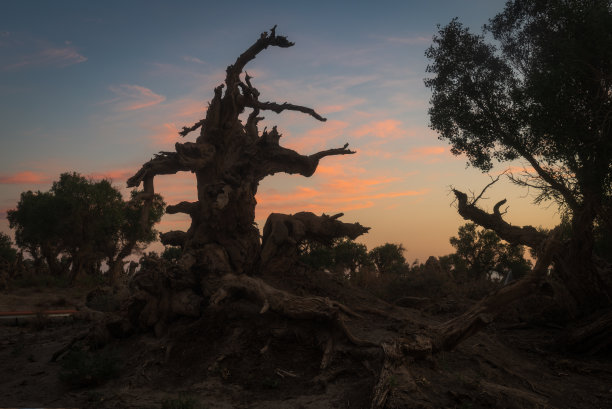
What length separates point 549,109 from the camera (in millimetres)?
14062

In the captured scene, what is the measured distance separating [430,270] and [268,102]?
461 inches

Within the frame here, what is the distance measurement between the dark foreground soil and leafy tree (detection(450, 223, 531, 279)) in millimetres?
29421

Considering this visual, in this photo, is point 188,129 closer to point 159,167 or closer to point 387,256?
point 159,167

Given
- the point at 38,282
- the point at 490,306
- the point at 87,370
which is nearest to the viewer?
the point at 87,370

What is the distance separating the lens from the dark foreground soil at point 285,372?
8875 mm

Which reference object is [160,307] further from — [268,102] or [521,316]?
[521,316]

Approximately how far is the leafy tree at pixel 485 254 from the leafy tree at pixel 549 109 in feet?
85.4

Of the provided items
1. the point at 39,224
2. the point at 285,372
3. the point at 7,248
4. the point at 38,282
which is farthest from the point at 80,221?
the point at 285,372

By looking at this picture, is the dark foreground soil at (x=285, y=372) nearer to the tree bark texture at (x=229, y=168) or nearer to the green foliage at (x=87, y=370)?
the green foliage at (x=87, y=370)

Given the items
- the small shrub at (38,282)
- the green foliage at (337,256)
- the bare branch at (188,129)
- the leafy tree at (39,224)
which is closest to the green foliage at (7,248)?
the leafy tree at (39,224)

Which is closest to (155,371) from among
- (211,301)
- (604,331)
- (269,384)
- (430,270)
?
(211,301)

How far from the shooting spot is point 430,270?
23750 millimetres

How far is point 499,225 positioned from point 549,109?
561 cm

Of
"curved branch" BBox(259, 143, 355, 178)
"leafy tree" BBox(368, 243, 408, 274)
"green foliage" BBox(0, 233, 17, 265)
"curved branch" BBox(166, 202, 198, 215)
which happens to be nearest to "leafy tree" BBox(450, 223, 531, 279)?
"leafy tree" BBox(368, 243, 408, 274)
